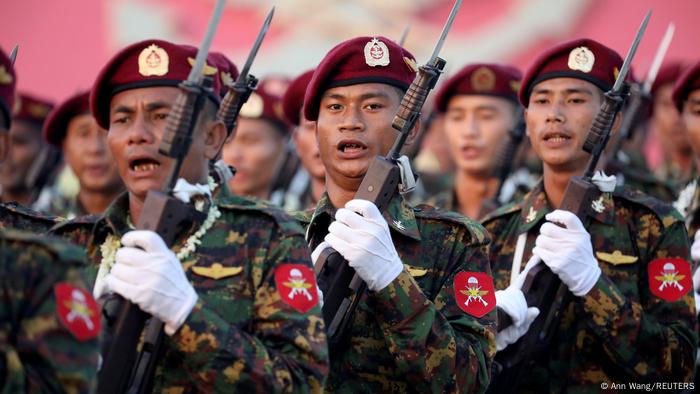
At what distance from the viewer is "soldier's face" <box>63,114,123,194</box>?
929cm

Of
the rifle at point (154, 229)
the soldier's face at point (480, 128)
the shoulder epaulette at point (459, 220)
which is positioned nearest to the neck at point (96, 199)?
the soldier's face at point (480, 128)

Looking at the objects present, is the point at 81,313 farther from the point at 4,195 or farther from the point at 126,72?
the point at 4,195

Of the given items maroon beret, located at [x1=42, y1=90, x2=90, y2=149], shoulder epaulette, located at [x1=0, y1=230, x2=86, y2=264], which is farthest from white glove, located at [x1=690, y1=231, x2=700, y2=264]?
shoulder epaulette, located at [x1=0, y1=230, x2=86, y2=264]

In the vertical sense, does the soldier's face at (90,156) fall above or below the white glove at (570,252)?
below

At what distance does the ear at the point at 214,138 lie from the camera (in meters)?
5.41

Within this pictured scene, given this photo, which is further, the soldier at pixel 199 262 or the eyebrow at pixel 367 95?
the eyebrow at pixel 367 95

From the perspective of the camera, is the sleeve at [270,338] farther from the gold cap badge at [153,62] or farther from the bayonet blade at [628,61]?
the bayonet blade at [628,61]

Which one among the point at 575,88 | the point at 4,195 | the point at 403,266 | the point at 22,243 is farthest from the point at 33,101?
the point at 22,243

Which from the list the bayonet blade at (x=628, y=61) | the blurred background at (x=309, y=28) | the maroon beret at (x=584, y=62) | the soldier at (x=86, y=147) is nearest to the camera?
the bayonet blade at (x=628, y=61)

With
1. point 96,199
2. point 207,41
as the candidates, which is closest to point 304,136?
point 96,199

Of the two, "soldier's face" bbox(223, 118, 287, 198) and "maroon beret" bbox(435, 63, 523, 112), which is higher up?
"maroon beret" bbox(435, 63, 523, 112)

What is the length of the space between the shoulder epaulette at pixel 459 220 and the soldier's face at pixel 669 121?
5369mm

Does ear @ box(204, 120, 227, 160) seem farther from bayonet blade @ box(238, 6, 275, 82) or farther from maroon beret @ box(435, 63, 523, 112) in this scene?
maroon beret @ box(435, 63, 523, 112)

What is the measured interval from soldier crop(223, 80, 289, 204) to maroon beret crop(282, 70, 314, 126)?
1.40 metres
